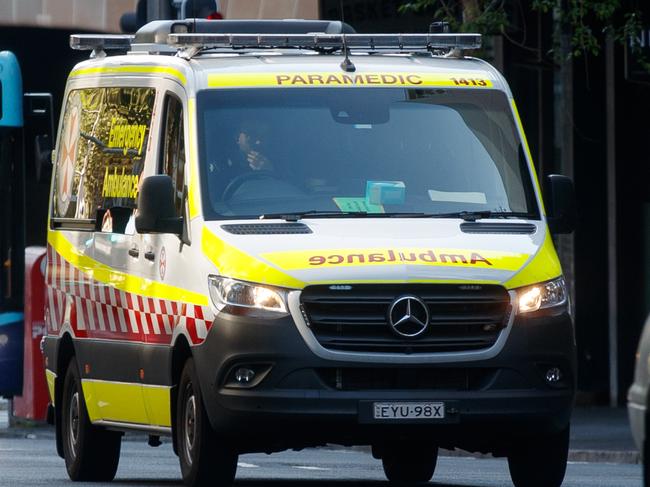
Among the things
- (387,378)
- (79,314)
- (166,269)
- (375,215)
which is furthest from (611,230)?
(387,378)

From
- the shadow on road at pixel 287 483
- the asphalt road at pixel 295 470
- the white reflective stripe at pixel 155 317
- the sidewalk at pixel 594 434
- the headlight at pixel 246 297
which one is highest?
the headlight at pixel 246 297

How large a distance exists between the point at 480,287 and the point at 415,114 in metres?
1.50

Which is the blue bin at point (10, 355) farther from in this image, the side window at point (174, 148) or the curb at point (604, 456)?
the side window at point (174, 148)

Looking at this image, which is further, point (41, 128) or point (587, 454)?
point (587, 454)

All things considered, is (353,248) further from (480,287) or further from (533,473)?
(533,473)

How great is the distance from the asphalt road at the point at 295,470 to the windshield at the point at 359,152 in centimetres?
258

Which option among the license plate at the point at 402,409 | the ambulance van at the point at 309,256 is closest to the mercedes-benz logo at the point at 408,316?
the ambulance van at the point at 309,256

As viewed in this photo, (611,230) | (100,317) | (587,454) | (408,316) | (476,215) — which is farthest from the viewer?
(611,230)

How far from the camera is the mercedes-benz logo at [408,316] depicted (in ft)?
35.3

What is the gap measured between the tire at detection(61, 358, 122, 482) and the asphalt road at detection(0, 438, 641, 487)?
0.11m

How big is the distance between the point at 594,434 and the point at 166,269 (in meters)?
10.2

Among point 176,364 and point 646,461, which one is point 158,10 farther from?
point 646,461

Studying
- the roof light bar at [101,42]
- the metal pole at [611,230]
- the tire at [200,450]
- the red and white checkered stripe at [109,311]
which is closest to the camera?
the tire at [200,450]

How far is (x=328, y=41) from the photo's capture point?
12.6m
